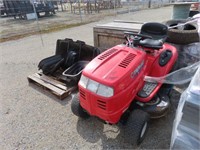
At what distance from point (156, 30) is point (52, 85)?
6.74 ft

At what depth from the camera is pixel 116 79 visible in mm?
1810

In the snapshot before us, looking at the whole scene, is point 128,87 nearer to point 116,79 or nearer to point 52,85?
point 116,79

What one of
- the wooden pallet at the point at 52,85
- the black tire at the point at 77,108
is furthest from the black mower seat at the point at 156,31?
the wooden pallet at the point at 52,85

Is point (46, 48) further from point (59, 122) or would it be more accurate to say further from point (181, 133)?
point (181, 133)

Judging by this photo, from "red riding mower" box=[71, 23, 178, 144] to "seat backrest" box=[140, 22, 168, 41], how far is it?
27 mm

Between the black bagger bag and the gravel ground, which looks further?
the black bagger bag

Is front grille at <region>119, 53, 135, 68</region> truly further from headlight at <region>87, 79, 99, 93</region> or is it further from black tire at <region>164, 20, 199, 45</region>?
black tire at <region>164, 20, 199, 45</region>

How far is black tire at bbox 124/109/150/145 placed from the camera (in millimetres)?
1960

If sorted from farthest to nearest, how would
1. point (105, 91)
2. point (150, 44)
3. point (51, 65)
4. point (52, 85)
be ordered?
1. point (51, 65)
2. point (52, 85)
3. point (150, 44)
4. point (105, 91)

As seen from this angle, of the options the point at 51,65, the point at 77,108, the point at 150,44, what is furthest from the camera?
the point at 51,65

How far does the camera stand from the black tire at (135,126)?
1.96m

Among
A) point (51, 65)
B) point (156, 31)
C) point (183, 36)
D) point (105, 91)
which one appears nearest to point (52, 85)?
point (51, 65)

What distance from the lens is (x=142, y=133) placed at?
6.86 feet

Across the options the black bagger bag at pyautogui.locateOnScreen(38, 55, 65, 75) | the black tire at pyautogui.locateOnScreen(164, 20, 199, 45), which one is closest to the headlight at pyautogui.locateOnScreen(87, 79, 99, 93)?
the black bagger bag at pyautogui.locateOnScreen(38, 55, 65, 75)
